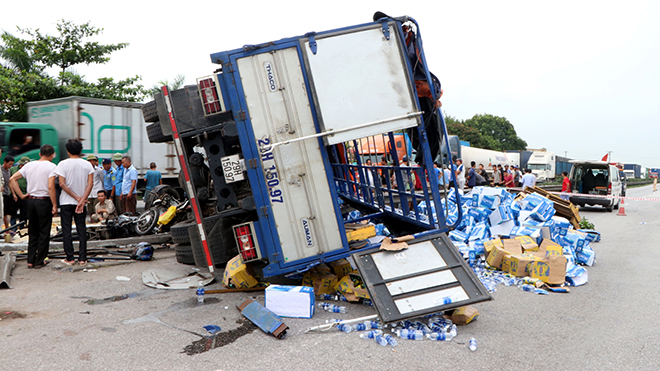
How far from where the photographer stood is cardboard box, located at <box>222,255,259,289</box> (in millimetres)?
5230

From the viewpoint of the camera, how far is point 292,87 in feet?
15.1

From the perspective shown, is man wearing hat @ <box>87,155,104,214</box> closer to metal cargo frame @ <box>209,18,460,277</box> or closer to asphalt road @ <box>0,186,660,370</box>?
asphalt road @ <box>0,186,660,370</box>

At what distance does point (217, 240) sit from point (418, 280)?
2315 mm

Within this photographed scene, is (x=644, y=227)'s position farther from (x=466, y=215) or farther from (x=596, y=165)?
(x=466, y=215)

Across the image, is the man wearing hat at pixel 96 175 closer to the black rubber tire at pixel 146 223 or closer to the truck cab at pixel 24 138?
the black rubber tire at pixel 146 223

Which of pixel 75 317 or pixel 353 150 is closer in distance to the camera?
pixel 75 317

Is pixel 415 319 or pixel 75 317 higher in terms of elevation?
pixel 75 317

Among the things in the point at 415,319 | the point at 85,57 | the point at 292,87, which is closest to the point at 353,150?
the point at 292,87

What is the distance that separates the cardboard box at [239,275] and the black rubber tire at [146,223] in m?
3.97

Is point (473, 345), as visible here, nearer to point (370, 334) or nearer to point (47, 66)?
point (370, 334)

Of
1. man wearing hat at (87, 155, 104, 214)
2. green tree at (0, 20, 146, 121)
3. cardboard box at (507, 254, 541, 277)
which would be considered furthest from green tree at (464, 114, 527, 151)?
cardboard box at (507, 254, 541, 277)

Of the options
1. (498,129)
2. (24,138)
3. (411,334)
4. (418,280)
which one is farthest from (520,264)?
(498,129)

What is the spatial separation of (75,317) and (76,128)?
35.4ft

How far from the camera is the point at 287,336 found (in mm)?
3863
